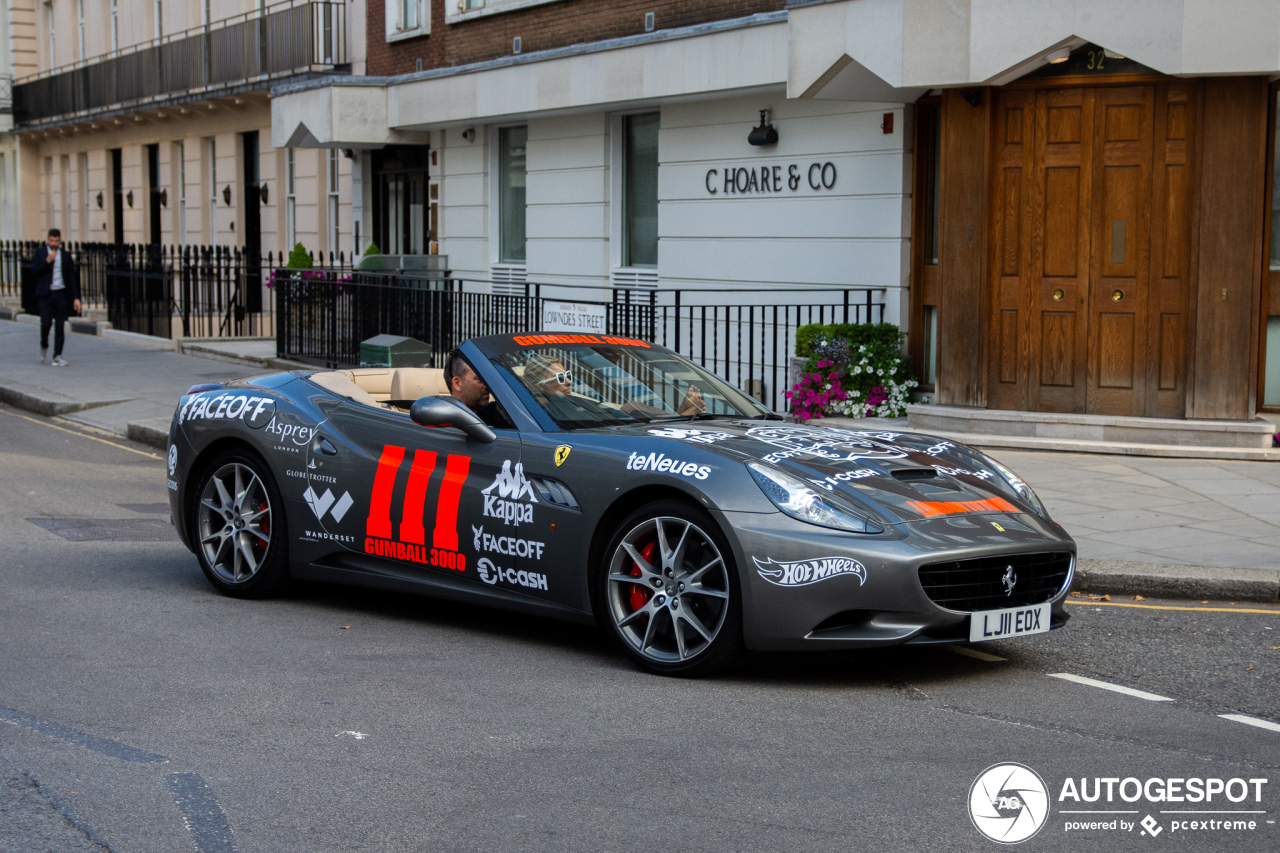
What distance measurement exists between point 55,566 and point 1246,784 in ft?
20.9

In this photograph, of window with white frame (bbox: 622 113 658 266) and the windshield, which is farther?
window with white frame (bbox: 622 113 658 266)

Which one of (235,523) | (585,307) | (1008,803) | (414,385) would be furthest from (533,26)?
(1008,803)

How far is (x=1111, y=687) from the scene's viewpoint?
595cm

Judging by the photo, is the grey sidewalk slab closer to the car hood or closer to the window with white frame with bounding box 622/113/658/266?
the window with white frame with bounding box 622/113/658/266

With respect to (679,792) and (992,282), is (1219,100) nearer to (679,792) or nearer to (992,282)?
(992,282)

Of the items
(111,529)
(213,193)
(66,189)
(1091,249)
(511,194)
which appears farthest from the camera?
(66,189)

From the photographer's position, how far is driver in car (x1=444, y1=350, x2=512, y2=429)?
264 inches

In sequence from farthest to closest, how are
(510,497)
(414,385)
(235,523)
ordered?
(414,385) → (235,523) → (510,497)

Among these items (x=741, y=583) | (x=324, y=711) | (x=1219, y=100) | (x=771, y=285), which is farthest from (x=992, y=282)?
(x=324, y=711)

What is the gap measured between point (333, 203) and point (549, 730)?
2159 centimetres

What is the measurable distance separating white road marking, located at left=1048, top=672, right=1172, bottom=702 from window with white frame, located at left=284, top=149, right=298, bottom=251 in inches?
898

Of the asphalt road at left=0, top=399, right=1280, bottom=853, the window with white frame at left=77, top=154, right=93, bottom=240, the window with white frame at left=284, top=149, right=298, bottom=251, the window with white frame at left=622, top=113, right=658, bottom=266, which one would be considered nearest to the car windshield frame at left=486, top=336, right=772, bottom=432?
the asphalt road at left=0, top=399, right=1280, bottom=853

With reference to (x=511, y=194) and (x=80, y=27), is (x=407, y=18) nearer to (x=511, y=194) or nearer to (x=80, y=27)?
(x=511, y=194)

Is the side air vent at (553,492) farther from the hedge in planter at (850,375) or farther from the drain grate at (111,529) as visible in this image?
the hedge in planter at (850,375)
